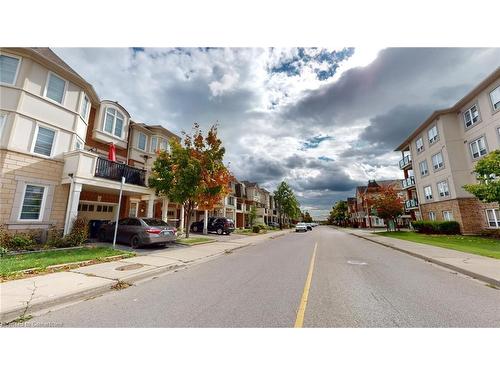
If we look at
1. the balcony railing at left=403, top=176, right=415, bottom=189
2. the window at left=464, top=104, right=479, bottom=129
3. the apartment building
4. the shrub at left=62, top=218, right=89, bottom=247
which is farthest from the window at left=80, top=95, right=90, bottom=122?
the balcony railing at left=403, top=176, right=415, bottom=189

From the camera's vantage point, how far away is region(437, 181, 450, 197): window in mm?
26122

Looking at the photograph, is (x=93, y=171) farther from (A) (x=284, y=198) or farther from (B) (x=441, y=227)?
(A) (x=284, y=198)

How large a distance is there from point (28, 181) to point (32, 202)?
1.13m

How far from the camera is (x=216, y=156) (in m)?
17.5

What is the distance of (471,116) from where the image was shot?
77.0ft

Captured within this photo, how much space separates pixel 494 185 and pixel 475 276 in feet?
39.4

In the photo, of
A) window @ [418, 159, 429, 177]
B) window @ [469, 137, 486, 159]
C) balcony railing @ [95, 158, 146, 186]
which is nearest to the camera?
balcony railing @ [95, 158, 146, 186]

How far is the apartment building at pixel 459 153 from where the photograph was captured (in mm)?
21031

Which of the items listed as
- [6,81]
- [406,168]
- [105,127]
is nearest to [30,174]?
[6,81]

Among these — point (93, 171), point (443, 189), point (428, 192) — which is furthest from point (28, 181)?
point (428, 192)

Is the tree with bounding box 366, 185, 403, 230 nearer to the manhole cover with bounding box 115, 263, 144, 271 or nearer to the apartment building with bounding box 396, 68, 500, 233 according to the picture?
the apartment building with bounding box 396, 68, 500, 233

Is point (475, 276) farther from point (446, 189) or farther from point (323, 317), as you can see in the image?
point (446, 189)

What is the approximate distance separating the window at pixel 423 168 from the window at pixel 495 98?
10.9 meters

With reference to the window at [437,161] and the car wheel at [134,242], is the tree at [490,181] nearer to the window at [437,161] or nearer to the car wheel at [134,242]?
the window at [437,161]
